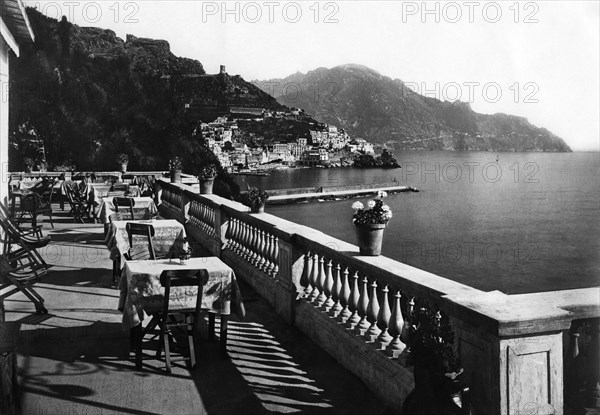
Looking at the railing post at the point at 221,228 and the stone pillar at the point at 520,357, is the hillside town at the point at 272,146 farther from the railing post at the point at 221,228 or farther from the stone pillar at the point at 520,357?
the stone pillar at the point at 520,357

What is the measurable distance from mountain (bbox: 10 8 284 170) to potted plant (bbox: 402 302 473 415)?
29227mm

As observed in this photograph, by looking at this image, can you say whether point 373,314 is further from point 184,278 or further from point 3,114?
point 3,114

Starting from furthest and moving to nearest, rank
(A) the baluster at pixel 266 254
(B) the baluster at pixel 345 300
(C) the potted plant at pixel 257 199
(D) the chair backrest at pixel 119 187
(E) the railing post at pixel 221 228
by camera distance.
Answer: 1. (D) the chair backrest at pixel 119 187
2. (E) the railing post at pixel 221 228
3. (C) the potted plant at pixel 257 199
4. (A) the baluster at pixel 266 254
5. (B) the baluster at pixel 345 300

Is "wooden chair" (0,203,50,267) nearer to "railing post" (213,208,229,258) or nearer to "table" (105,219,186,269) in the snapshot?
"table" (105,219,186,269)

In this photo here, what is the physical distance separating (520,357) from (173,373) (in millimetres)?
2999

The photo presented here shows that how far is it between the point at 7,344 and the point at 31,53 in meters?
35.7

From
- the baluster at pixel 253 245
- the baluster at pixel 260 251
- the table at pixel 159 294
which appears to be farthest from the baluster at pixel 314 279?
the baluster at pixel 253 245

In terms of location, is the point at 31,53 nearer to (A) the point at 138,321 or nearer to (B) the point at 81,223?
(B) the point at 81,223

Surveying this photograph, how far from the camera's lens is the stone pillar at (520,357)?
9.96 feet

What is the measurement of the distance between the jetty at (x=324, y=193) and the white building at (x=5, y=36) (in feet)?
280

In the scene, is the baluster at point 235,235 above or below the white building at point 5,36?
below

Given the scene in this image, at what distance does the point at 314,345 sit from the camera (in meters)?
5.80

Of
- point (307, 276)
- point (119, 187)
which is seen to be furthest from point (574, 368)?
point (119, 187)

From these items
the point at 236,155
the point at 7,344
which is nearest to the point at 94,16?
the point at 7,344
